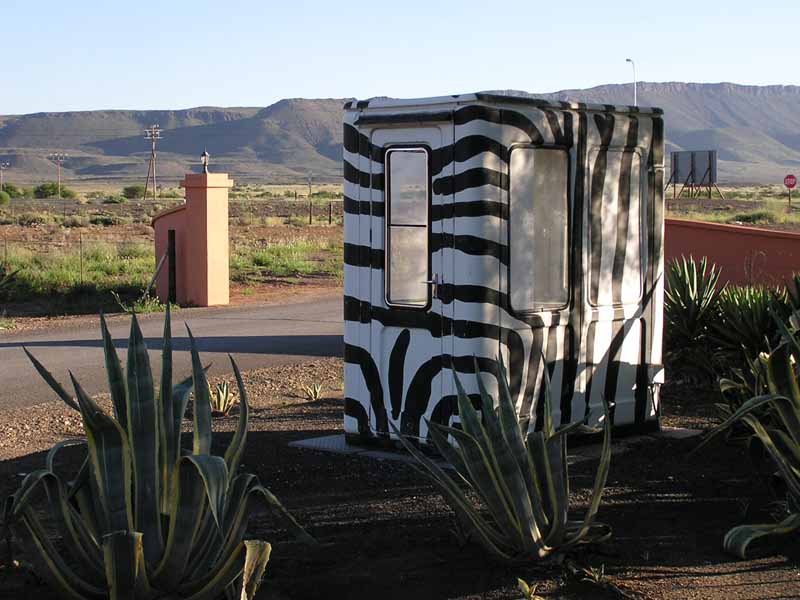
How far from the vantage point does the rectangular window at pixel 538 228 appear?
303 inches

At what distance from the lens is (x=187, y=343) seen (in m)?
15.0

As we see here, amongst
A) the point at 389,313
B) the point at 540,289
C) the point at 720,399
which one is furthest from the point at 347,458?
the point at 720,399

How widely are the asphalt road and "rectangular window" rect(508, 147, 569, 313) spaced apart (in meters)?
5.23

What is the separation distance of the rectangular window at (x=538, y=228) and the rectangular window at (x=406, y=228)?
59 cm

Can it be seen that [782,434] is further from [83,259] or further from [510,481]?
[83,259]

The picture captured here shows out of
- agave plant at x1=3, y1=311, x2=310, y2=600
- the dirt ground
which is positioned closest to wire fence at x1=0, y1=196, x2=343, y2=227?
the dirt ground

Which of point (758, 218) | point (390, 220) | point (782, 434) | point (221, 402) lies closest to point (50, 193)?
point (758, 218)

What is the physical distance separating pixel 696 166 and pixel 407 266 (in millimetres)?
53088

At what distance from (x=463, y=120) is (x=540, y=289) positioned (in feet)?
4.18

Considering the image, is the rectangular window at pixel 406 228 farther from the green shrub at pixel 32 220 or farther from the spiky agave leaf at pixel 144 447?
the green shrub at pixel 32 220

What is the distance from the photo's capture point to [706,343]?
1112 cm

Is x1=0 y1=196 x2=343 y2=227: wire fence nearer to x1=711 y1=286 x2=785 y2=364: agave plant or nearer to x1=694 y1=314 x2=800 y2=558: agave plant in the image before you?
x1=711 y1=286 x2=785 y2=364: agave plant

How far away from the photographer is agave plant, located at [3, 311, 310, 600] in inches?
187

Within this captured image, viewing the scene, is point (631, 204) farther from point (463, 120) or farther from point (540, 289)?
point (463, 120)
